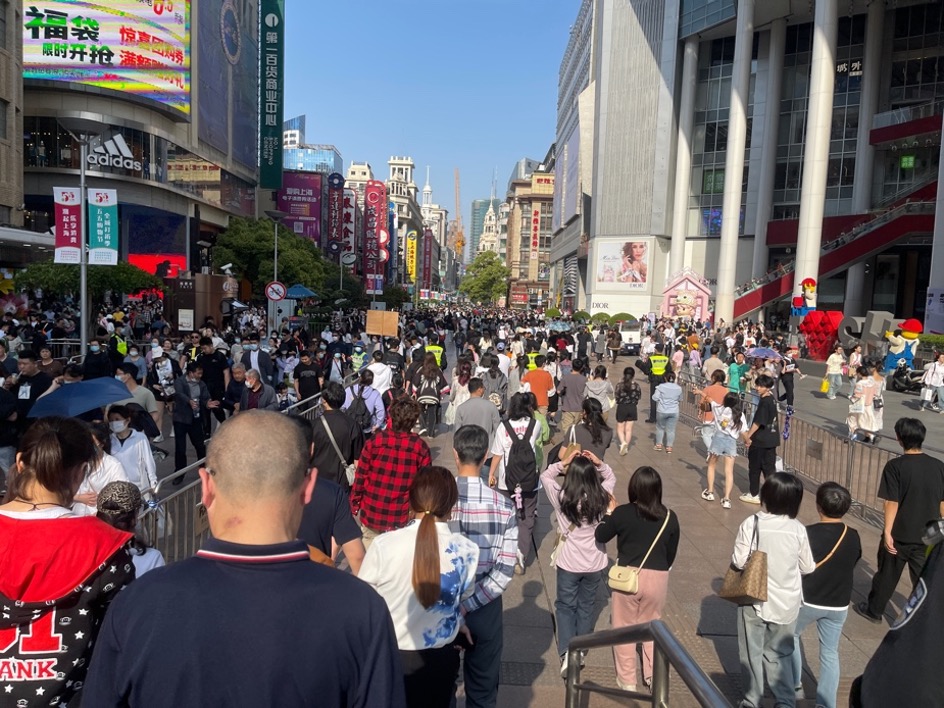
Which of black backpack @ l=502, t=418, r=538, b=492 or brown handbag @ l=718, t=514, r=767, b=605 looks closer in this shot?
brown handbag @ l=718, t=514, r=767, b=605

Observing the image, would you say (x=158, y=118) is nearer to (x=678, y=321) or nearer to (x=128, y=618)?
(x=678, y=321)

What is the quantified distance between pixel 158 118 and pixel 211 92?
6.70 metres

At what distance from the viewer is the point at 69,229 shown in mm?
13578

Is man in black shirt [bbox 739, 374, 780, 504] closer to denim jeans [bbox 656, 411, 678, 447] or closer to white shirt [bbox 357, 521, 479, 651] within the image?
denim jeans [bbox 656, 411, 678, 447]

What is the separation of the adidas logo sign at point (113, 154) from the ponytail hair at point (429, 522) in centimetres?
4065

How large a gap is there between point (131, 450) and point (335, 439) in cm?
185

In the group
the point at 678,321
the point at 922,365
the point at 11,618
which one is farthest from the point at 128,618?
the point at 678,321

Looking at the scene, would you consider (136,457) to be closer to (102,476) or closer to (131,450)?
(131,450)

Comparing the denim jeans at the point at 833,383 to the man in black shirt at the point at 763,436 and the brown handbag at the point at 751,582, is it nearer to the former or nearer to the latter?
the man in black shirt at the point at 763,436

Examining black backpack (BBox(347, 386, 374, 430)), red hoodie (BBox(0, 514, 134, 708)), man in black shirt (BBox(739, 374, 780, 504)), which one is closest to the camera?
red hoodie (BBox(0, 514, 134, 708))

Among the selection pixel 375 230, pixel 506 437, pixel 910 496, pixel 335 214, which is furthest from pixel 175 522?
pixel 375 230

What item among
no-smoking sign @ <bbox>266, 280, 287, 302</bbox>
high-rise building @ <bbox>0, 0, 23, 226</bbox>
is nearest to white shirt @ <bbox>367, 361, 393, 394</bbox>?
no-smoking sign @ <bbox>266, 280, 287, 302</bbox>

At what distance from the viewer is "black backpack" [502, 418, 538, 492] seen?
6852mm

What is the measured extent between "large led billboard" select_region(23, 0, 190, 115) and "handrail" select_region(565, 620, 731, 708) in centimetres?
4265
